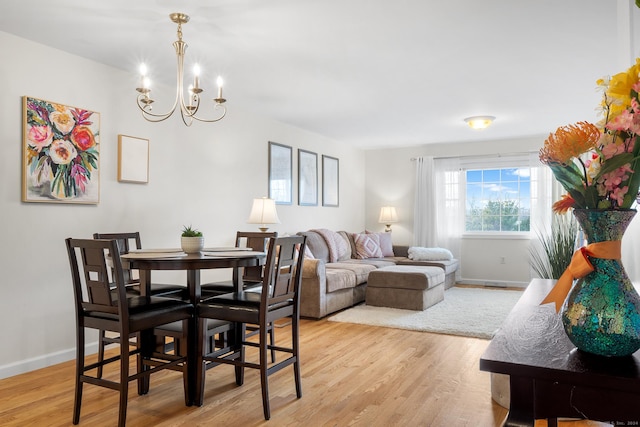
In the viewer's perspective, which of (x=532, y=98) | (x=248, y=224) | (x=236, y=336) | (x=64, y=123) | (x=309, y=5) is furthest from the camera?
(x=248, y=224)

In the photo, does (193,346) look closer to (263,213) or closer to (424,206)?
(263,213)

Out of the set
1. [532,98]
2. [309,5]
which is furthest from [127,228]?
[532,98]

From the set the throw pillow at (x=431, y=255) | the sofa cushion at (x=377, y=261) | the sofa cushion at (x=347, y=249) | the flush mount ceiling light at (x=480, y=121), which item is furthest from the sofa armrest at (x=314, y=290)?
the flush mount ceiling light at (x=480, y=121)

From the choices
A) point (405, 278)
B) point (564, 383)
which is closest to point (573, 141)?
point (564, 383)

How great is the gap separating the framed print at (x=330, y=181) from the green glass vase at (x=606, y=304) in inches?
241

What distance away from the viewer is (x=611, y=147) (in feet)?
2.75

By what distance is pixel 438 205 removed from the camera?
7.75m

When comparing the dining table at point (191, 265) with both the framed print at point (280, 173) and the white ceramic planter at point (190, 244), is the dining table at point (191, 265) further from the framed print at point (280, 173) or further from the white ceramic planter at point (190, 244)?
the framed print at point (280, 173)

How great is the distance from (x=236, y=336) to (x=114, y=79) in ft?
7.98

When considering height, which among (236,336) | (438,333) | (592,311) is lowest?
(438,333)

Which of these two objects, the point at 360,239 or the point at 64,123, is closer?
the point at 64,123

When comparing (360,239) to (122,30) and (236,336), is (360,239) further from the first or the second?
(122,30)

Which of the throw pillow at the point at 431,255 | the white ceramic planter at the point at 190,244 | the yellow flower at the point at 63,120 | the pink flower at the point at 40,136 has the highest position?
the yellow flower at the point at 63,120

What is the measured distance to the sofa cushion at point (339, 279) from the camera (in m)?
4.96
